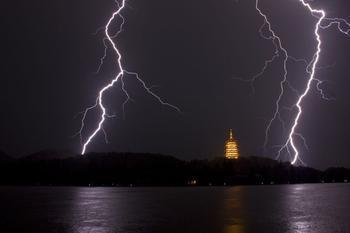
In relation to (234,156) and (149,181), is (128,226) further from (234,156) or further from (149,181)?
(234,156)

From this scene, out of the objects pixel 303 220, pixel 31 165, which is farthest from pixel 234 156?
pixel 303 220

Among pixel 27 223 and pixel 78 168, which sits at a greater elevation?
pixel 78 168

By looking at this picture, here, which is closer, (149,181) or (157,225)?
(157,225)

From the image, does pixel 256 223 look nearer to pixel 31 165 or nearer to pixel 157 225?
pixel 157 225

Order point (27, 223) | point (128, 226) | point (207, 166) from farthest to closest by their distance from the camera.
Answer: point (207, 166) → point (27, 223) → point (128, 226)

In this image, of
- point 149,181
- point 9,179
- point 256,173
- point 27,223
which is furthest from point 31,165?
point 27,223

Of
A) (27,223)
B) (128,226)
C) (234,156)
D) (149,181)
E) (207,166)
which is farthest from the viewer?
(234,156)
